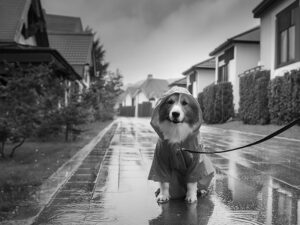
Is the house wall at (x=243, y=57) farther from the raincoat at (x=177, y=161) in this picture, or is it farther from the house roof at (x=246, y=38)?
the raincoat at (x=177, y=161)

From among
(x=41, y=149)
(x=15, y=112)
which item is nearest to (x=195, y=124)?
(x=15, y=112)

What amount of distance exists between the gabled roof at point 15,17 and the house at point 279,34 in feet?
42.1

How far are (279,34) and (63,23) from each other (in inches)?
1249

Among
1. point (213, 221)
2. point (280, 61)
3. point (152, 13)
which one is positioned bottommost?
point (213, 221)

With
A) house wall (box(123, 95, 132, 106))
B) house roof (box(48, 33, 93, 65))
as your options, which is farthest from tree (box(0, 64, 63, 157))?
house wall (box(123, 95, 132, 106))

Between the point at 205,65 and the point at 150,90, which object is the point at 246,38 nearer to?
the point at 205,65

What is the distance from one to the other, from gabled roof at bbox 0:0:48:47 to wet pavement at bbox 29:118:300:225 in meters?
9.35

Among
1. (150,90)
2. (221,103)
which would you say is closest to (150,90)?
(150,90)

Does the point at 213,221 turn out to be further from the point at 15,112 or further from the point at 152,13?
the point at 152,13

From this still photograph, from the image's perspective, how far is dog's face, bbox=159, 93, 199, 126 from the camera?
A: 4848 mm

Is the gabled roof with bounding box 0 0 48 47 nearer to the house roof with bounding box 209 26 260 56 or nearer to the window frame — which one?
the window frame

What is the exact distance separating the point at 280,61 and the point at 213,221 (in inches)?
767

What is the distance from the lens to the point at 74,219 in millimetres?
4578

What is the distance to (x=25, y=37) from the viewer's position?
19.6 meters
